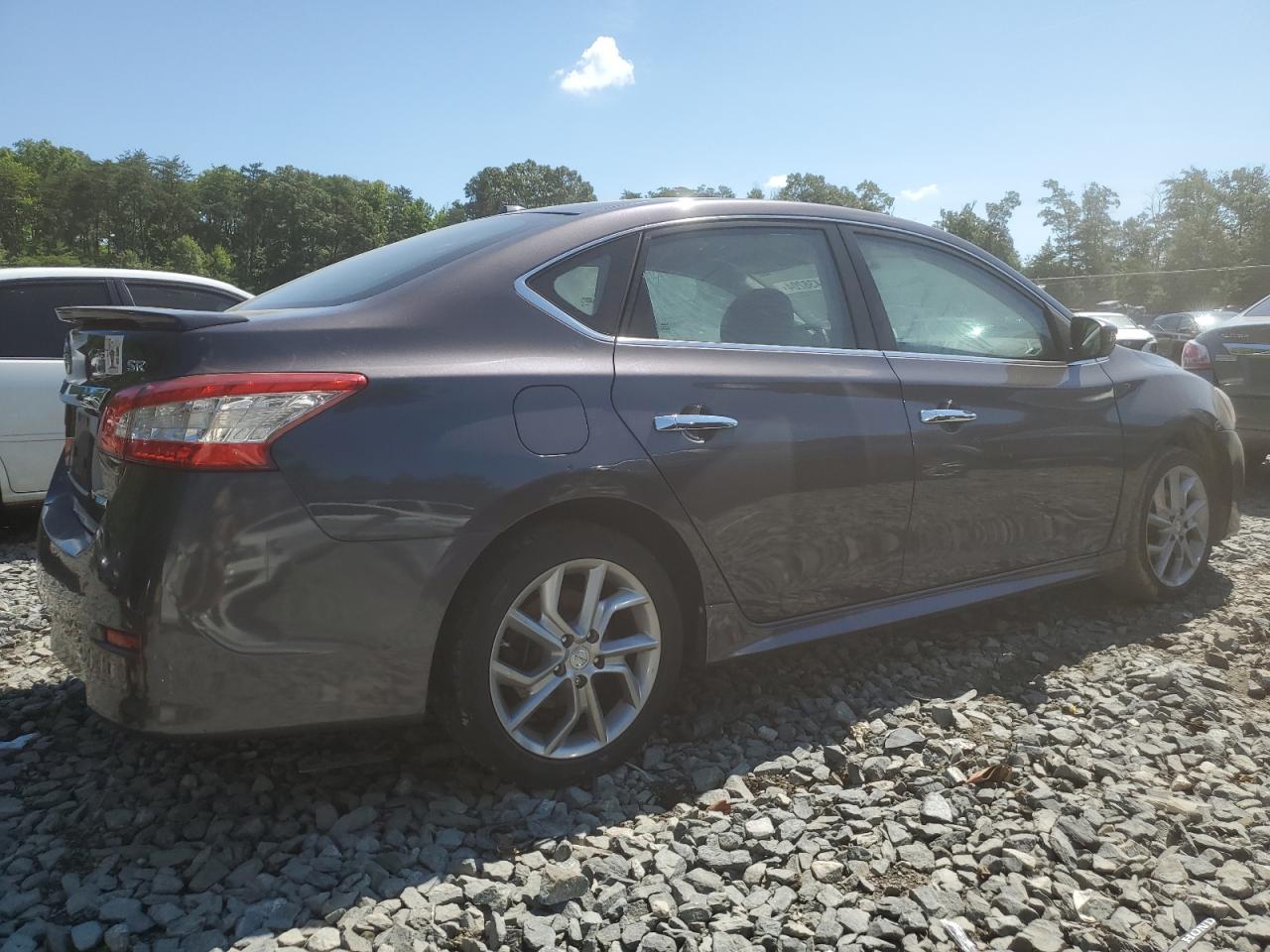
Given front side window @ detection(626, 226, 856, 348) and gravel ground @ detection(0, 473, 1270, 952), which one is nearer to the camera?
gravel ground @ detection(0, 473, 1270, 952)

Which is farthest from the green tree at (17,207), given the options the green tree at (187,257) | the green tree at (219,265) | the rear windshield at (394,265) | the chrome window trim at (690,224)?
the chrome window trim at (690,224)

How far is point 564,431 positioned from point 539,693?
686 mm

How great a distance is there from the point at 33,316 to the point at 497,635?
4.64 meters

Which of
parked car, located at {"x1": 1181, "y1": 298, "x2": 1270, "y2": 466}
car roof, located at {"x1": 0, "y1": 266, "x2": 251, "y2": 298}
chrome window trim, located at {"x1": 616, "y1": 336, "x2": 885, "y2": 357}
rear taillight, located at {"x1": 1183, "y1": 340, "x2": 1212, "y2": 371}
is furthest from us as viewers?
rear taillight, located at {"x1": 1183, "y1": 340, "x2": 1212, "y2": 371}

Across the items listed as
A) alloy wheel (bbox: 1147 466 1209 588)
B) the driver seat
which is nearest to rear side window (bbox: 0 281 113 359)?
the driver seat

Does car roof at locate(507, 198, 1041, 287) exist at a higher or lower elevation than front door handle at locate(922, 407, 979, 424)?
higher

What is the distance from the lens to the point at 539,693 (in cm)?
258

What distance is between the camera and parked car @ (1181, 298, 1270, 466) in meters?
7.03

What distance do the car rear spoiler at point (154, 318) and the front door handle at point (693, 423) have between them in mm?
1089

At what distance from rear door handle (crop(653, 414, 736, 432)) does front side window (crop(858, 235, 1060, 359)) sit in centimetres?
92

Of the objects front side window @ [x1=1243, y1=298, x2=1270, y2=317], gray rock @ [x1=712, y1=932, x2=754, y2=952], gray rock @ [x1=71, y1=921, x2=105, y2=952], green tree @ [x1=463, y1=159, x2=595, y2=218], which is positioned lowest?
gray rock @ [x1=71, y1=921, x2=105, y2=952]

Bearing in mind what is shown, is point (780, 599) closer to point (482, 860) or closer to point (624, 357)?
point (624, 357)

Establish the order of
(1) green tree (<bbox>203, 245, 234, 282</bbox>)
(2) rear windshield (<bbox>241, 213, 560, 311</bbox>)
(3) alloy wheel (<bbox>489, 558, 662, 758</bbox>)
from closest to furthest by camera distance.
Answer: (3) alloy wheel (<bbox>489, 558, 662, 758</bbox>), (2) rear windshield (<bbox>241, 213, 560, 311</bbox>), (1) green tree (<bbox>203, 245, 234, 282</bbox>)

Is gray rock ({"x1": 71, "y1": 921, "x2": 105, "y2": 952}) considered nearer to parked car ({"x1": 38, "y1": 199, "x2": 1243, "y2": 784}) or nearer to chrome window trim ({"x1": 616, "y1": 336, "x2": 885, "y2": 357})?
parked car ({"x1": 38, "y1": 199, "x2": 1243, "y2": 784})
